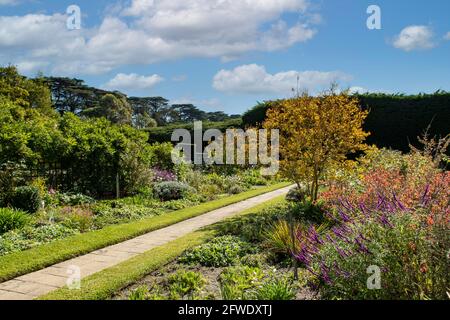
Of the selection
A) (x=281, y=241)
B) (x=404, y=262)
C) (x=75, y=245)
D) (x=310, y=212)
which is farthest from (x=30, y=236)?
(x=404, y=262)

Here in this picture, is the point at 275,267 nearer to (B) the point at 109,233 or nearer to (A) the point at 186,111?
(B) the point at 109,233

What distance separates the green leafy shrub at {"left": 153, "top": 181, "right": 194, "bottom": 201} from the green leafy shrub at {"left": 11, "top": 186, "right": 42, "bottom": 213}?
3867mm

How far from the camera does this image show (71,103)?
146 ft

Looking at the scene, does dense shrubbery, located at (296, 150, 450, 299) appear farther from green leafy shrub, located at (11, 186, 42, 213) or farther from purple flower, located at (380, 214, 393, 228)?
green leafy shrub, located at (11, 186, 42, 213)

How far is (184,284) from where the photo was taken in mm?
4762

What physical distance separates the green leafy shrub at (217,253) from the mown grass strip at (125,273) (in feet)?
0.88

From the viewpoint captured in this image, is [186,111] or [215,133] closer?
[215,133]

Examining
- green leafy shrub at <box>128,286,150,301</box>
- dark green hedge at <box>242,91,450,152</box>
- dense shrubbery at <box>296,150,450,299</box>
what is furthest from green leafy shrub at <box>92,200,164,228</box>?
dark green hedge at <box>242,91,450,152</box>

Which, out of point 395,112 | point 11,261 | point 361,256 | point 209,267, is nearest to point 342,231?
point 361,256

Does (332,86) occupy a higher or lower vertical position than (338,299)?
higher

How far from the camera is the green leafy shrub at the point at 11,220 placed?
24.1 feet

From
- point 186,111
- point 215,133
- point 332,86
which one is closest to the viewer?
point 332,86

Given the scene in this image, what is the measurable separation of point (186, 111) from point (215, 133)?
33.2 meters

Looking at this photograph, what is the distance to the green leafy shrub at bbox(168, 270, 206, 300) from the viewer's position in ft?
14.9
